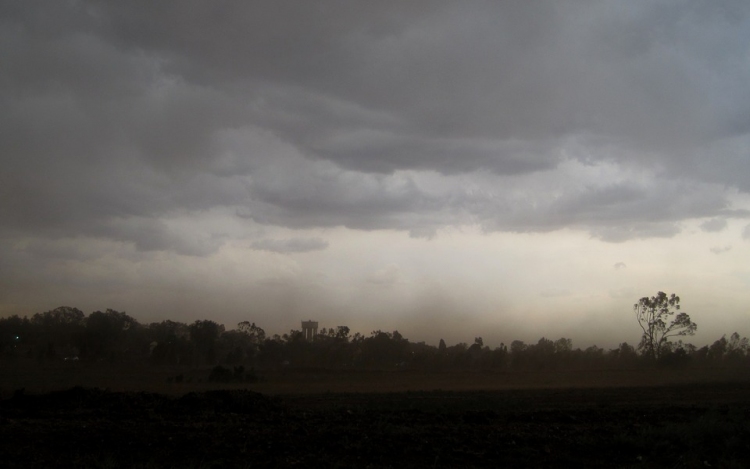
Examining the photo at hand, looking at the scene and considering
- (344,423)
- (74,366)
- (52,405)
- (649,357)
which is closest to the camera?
(344,423)

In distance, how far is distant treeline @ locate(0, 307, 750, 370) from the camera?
2896 inches

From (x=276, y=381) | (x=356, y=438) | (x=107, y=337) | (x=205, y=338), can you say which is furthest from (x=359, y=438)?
(x=205, y=338)

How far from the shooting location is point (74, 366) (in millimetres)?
59094

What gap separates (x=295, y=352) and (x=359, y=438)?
261ft

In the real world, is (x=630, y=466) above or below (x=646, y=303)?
below

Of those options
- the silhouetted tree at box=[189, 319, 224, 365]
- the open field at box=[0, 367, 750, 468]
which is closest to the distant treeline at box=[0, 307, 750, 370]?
the silhouetted tree at box=[189, 319, 224, 365]

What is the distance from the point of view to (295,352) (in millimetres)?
90375

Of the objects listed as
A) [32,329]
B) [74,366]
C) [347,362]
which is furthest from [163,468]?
[32,329]

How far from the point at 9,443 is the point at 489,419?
12712 mm

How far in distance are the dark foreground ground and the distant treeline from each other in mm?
58593

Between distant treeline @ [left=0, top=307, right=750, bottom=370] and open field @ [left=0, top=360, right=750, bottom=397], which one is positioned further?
distant treeline @ [left=0, top=307, right=750, bottom=370]

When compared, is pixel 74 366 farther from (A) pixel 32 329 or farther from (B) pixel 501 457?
(B) pixel 501 457

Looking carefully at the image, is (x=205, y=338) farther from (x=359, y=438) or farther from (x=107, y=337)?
(x=359, y=438)

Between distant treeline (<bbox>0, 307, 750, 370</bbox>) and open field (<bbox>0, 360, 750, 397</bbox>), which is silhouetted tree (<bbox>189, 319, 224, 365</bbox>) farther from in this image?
open field (<bbox>0, 360, 750, 397</bbox>)
